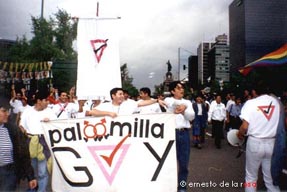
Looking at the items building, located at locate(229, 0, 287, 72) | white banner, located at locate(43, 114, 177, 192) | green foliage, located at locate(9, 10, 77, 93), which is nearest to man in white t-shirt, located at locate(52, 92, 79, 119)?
white banner, located at locate(43, 114, 177, 192)

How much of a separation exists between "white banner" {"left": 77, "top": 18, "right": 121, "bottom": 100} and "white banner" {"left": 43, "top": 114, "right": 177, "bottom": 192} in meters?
2.63

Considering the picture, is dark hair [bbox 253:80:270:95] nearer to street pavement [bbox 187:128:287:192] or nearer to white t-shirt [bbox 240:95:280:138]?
white t-shirt [bbox 240:95:280:138]

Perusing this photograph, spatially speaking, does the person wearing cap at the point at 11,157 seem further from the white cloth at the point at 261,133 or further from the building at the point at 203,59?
the building at the point at 203,59

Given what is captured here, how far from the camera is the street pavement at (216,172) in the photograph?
6235 millimetres

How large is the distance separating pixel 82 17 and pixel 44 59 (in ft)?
110

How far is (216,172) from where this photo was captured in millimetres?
7480

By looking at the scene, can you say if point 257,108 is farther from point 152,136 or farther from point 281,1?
point 281,1

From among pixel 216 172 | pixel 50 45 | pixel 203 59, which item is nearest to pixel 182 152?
pixel 216 172

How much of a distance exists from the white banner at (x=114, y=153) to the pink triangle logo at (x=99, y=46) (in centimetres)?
289

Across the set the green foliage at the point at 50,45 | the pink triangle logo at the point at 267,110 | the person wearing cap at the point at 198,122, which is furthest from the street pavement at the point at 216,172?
the green foliage at the point at 50,45

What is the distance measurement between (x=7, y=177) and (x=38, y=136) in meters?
1.72

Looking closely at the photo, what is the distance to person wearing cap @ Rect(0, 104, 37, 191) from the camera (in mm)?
4262

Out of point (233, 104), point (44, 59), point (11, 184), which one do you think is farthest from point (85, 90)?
point (44, 59)

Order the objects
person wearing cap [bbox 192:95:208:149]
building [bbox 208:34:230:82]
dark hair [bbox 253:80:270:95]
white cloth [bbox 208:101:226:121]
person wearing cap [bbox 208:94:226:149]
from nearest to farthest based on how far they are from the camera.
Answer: dark hair [bbox 253:80:270:95]
person wearing cap [bbox 192:95:208:149]
person wearing cap [bbox 208:94:226:149]
white cloth [bbox 208:101:226:121]
building [bbox 208:34:230:82]
